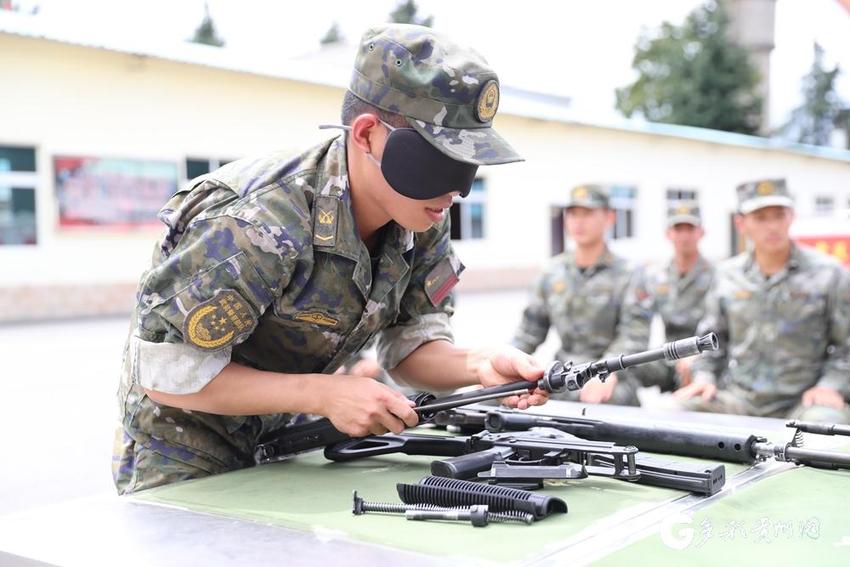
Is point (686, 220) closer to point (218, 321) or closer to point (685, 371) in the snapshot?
point (685, 371)

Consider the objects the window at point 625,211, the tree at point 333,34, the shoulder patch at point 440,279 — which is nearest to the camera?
the shoulder patch at point 440,279

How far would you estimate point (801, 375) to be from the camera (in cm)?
401

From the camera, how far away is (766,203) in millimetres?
4219

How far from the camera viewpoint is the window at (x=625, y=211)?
20781 millimetres

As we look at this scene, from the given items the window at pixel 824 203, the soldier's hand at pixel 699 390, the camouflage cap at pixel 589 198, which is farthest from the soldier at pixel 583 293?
the window at pixel 824 203

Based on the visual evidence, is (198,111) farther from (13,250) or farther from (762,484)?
(762,484)

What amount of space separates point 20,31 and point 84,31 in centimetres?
115

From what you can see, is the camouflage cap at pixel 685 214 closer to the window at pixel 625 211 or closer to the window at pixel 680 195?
the window at pixel 625 211

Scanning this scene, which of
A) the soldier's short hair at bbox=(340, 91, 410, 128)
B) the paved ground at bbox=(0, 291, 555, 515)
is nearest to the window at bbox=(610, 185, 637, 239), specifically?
the paved ground at bbox=(0, 291, 555, 515)

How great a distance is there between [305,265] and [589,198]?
11.9 feet

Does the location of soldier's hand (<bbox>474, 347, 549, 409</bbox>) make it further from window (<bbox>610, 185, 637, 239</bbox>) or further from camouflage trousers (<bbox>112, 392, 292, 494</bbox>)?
window (<bbox>610, 185, 637, 239</bbox>)

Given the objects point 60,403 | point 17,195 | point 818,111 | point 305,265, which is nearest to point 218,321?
point 305,265

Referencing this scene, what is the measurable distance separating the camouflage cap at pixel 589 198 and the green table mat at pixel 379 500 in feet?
11.1

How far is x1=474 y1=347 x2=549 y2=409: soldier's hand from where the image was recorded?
1959 mm
